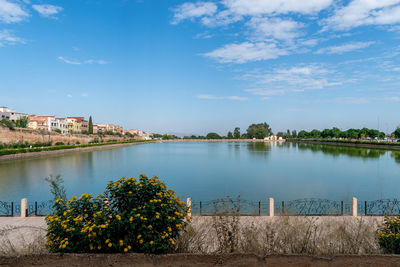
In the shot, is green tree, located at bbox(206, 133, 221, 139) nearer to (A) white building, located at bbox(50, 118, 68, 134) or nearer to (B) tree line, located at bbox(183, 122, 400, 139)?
(B) tree line, located at bbox(183, 122, 400, 139)

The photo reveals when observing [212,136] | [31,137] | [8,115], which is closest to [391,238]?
[31,137]

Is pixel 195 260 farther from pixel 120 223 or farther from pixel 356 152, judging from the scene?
pixel 356 152

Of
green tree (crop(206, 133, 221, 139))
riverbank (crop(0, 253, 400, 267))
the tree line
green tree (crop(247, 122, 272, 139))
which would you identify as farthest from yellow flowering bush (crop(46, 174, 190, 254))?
green tree (crop(206, 133, 221, 139))

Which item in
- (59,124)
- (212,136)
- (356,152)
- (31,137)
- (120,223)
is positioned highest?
(59,124)

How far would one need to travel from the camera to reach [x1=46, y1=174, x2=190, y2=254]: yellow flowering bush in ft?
10.8

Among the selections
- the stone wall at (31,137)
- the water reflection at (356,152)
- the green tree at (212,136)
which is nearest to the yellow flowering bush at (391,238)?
the water reflection at (356,152)

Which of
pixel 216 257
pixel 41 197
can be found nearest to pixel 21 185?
pixel 41 197

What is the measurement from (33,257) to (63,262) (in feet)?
1.25

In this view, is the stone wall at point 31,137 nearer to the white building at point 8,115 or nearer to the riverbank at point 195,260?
the white building at point 8,115

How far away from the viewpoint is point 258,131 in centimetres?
11694

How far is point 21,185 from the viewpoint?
53.9 ft

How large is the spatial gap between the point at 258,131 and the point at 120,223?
382 ft

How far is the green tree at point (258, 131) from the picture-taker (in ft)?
379

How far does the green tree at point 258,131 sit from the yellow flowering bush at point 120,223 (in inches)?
4507
